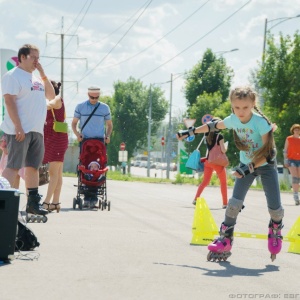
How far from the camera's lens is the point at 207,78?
78250mm

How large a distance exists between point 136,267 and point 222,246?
109 cm

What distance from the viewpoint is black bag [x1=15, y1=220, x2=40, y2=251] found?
7.63m

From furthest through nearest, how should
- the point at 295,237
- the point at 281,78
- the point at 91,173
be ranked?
the point at 281,78 → the point at 91,173 → the point at 295,237

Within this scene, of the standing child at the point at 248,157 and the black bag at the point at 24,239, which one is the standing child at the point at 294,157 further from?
the black bag at the point at 24,239

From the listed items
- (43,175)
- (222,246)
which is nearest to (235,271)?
(222,246)

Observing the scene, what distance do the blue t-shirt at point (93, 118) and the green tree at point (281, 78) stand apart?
79.2ft

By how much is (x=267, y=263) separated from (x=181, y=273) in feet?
4.05

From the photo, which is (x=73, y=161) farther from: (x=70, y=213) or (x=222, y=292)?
(x=222, y=292)

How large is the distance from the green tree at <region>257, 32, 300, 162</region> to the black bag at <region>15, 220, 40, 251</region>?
30.1 m

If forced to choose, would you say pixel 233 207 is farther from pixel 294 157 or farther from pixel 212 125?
pixel 294 157

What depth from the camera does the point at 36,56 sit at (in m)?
9.84

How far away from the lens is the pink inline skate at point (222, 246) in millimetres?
7734

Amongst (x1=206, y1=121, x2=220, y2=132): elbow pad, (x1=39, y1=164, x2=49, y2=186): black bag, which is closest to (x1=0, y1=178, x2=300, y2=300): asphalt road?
(x1=206, y1=121, x2=220, y2=132): elbow pad

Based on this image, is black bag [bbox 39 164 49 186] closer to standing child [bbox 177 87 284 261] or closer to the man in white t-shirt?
the man in white t-shirt
